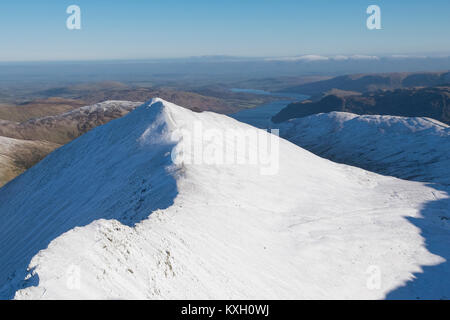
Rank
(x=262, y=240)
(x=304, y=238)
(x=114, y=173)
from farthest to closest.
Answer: (x=114, y=173) → (x=304, y=238) → (x=262, y=240)

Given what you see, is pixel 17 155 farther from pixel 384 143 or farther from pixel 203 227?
pixel 203 227

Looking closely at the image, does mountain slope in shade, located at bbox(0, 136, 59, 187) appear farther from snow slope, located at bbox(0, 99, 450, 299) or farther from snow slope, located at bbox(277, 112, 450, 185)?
snow slope, located at bbox(277, 112, 450, 185)

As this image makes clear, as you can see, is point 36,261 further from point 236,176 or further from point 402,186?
point 402,186

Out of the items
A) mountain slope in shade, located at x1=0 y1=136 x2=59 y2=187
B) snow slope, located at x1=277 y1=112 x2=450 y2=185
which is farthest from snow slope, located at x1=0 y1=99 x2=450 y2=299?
mountain slope in shade, located at x1=0 y1=136 x2=59 y2=187

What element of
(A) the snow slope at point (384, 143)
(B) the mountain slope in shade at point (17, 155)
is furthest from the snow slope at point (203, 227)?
(B) the mountain slope in shade at point (17, 155)

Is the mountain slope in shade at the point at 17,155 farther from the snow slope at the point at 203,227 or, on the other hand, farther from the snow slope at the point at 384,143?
the snow slope at the point at 384,143

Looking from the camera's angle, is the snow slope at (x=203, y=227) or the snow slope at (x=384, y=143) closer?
the snow slope at (x=203, y=227)

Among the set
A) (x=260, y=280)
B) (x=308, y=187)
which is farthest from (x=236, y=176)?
(x=260, y=280)
